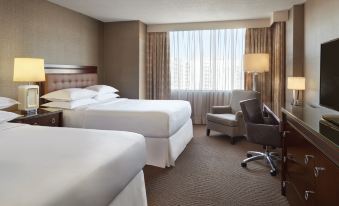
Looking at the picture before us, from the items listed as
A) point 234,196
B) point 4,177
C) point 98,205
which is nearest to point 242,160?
point 234,196

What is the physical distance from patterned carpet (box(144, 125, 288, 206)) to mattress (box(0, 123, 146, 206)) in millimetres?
767

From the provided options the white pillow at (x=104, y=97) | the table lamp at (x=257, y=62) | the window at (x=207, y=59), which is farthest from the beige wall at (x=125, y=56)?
the table lamp at (x=257, y=62)

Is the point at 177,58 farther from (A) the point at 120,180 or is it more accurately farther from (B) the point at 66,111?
(A) the point at 120,180

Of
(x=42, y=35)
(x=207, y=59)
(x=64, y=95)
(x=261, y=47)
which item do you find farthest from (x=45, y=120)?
(x=261, y=47)

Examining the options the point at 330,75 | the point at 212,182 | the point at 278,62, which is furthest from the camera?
the point at 278,62

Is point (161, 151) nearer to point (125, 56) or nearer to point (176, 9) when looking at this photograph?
point (176, 9)

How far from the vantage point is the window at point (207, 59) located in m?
5.96

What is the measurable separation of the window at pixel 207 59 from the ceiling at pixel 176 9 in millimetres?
494

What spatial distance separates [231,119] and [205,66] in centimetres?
194

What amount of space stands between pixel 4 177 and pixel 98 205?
46 centimetres

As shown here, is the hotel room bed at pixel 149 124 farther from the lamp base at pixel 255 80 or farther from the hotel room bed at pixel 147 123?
the lamp base at pixel 255 80

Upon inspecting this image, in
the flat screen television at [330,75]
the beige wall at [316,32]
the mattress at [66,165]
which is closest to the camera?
the mattress at [66,165]

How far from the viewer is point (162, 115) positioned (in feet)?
11.1

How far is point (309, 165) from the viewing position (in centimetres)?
175
